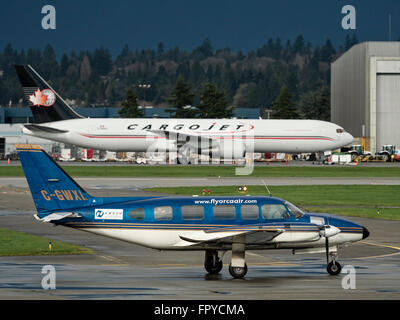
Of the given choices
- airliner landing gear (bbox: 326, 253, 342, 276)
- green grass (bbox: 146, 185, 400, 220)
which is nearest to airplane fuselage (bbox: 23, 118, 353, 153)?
green grass (bbox: 146, 185, 400, 220)

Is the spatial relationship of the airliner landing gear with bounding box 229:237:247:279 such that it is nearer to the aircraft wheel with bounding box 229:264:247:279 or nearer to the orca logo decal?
the aircraft wheel with bounding box 229:264:247:279

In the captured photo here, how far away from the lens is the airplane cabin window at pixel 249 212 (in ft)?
73.0

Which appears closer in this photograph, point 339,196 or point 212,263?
point 212,263

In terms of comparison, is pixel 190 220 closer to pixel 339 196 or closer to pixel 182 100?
pixel 339 196

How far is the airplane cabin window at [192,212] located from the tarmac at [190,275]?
1678 mm

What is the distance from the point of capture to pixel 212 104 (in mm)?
177500

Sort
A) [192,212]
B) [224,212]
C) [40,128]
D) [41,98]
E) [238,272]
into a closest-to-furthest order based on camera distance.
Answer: [238,272] → [192,212] → [224,212] → [40,128] → [41,98]

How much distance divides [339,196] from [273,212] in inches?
1248

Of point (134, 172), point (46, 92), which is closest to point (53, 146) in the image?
point (46, 92)

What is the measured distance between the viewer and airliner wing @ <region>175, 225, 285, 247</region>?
21.4 metres

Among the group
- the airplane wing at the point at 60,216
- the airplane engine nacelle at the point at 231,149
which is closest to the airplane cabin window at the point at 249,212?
the airplane wing at the point at 60,216

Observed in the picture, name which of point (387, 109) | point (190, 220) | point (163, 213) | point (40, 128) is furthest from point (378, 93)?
point (163, 213)

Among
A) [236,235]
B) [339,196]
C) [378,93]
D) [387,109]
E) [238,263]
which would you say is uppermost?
[378,93]

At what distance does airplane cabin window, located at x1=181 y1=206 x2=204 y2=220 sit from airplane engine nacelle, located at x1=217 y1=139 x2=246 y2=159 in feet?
221
